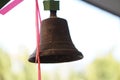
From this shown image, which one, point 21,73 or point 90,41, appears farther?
point 90,41

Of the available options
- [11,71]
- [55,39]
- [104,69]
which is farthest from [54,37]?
[104,69]

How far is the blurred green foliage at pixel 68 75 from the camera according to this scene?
1.84 metres

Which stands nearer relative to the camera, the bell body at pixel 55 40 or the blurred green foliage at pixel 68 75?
the bell body at pixel 55 40

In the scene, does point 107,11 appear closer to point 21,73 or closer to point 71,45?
point 21,73

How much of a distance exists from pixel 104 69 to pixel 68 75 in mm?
255

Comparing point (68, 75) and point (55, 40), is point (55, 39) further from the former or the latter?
point (68, 75)

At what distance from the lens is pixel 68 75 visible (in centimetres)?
197

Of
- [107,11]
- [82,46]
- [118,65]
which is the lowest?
[118,65]

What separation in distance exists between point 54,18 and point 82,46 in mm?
855

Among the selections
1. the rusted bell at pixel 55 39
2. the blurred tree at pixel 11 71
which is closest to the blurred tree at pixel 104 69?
the blurred tree at pixel 11 71

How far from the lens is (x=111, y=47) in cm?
209

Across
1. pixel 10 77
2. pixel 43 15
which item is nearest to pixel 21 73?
pixel 10 77

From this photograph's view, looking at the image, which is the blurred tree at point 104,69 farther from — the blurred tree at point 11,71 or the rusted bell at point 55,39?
the rusted bell at point 55,39

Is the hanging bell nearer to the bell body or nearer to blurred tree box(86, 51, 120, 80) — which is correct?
the bell body
